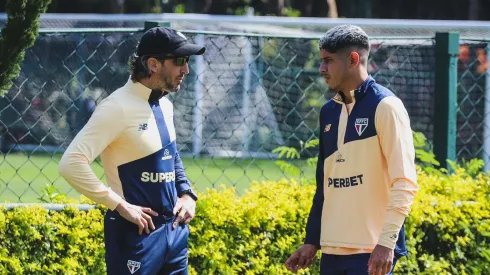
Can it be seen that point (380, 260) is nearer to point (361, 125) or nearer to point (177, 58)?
point (361, 125)

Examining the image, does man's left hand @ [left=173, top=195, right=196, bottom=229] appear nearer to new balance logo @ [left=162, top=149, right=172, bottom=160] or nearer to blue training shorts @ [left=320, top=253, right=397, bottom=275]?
new balance logo @ [left=162, top=149, right=172, bottom=160]

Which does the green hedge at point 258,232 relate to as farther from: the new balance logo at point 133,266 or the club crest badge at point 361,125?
the club crest badge at point 361,125

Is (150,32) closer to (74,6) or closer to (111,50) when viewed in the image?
(111,50)

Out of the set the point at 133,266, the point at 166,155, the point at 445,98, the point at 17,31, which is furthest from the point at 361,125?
the point at 445,98

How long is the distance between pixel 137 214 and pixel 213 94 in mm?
5917

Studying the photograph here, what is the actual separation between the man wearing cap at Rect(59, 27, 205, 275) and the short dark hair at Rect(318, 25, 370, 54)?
68cm

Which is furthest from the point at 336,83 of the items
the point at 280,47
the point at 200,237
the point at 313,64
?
the point at 313,64

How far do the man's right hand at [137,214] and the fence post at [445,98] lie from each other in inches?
123

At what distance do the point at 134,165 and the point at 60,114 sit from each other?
2.18 meters

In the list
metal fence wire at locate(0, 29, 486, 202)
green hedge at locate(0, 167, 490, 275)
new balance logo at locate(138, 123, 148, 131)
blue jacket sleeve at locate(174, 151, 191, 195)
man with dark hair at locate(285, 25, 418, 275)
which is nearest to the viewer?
man with dark hair at locate(285, 25, 418, 275)

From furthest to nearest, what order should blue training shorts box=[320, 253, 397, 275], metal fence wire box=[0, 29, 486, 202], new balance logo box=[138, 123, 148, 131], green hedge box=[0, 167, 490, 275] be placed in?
metal fence wire box=[0, 29, 486, 202] → green hedge box=[0, 167, 490, 275] → new balance logo box=[138, 123, 148, 131] → blue training shorts box=[320, 253, 397, 275]

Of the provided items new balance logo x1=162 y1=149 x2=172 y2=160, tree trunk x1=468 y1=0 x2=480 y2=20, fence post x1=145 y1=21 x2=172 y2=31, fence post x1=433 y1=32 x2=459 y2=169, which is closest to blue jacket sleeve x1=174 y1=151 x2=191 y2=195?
new balance logo x1=162 y1=149 x2=172 y2=160

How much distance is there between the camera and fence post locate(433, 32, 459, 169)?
7.18 m

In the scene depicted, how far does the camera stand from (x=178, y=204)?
5070 mm
